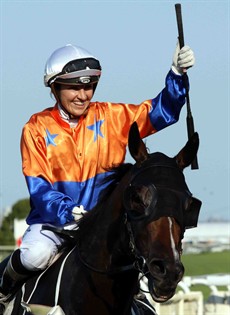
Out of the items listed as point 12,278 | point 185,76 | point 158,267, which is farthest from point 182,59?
point 12,278

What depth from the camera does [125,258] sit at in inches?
224

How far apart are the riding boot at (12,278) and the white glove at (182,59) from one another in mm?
1471

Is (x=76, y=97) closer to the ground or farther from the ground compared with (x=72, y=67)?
closer to the ground

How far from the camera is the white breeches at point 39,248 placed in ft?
19.6

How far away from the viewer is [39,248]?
5965 millimetres

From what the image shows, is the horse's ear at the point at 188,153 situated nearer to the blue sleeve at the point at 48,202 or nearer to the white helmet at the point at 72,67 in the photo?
the blue sleeve at the point at 48,202

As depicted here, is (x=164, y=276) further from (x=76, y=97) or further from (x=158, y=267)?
(x=76, y=97)

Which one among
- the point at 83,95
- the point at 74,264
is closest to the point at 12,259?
the point at 74,264

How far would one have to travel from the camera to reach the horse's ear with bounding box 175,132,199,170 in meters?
5.49

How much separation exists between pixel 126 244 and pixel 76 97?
123 cm

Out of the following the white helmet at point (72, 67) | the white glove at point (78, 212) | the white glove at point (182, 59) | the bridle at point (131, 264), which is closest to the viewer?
the bridle at point (131, 264)

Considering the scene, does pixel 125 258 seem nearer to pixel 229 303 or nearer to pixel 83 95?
pixel 83 95

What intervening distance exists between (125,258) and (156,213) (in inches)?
21.9

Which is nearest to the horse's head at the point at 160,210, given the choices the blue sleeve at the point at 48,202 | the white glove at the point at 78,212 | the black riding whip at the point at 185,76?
the white glove at the point at 78,212
